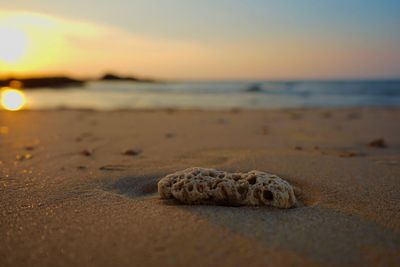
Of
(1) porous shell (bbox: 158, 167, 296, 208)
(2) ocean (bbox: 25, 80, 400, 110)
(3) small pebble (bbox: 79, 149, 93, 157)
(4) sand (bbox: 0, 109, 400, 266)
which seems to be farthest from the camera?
(2) ocean (bbox: 25, 80, 400, 110)

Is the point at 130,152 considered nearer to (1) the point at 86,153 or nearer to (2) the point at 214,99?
(1) the point at 86,153

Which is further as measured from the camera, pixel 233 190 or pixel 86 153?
pixel 86 153

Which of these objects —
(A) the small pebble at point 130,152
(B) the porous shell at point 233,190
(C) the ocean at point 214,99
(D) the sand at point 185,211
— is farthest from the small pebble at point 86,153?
(C) the ocean at point 214,99

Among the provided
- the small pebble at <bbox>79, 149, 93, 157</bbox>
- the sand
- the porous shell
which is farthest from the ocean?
the porous shell

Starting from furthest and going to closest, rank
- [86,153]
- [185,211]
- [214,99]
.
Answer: [214,99] → [86,153] → [185,211]

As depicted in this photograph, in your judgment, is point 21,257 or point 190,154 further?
point 190,154

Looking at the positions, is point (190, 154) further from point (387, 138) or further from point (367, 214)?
point (387, 138)

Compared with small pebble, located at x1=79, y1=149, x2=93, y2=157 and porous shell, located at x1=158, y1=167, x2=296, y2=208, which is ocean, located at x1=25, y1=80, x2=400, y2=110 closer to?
small pebble, located at x1=79, y1=149, x2=93, y2=157

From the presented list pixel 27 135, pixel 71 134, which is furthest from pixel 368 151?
pixel 27 135

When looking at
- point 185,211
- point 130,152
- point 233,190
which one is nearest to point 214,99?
point 130,152
